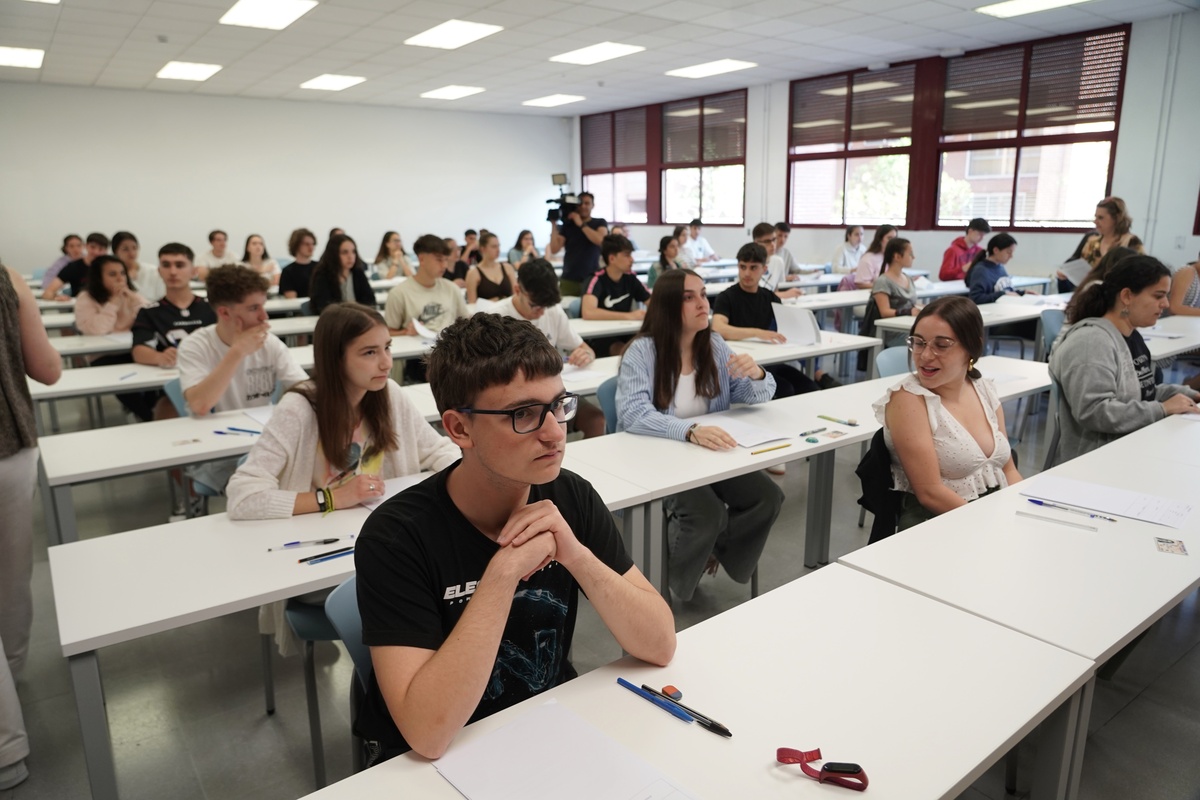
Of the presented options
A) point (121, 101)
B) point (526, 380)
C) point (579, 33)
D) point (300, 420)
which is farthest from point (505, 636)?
point (121, 101)

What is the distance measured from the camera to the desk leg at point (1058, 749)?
4.41ft

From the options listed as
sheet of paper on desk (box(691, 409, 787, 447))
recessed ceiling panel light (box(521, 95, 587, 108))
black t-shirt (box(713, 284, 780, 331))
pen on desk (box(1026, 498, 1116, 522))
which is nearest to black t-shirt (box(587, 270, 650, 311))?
black t-shirt (box(713, 284, 780, 331))

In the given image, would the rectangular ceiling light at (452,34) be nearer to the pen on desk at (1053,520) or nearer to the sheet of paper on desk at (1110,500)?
the sheet of paper on desk at (1110,500)

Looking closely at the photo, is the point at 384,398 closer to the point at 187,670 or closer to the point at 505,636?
the point at 505,636

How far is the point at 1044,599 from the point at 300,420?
1.77 metres

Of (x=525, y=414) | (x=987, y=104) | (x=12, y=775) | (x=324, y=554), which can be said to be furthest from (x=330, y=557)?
(x=987, y=104)

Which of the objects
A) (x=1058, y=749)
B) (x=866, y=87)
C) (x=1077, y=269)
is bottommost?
(x=1058, y=749)

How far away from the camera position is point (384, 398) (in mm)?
2148

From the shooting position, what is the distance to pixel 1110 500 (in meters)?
2.04

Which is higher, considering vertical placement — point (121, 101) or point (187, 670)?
point (121, 101)

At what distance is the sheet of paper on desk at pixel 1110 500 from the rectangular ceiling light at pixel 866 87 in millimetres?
8642

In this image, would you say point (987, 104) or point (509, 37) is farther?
point (987, 104)

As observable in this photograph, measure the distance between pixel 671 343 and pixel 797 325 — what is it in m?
1.90

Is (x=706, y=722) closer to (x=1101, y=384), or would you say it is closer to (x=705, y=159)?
(x=1101, y=384)
